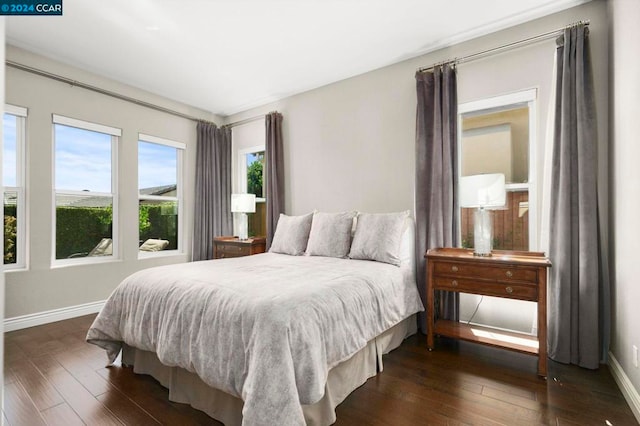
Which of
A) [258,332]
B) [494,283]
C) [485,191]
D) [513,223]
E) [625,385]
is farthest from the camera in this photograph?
[513,223]

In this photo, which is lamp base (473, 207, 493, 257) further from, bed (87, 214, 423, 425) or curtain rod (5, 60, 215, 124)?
curtain rod (5, 60, 215, 124)

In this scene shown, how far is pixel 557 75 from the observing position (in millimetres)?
2494

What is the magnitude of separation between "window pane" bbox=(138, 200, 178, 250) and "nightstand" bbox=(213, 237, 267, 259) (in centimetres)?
67

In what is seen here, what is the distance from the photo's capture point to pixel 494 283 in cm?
236

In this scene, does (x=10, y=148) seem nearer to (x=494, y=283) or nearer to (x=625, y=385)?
(x=494, y=283)

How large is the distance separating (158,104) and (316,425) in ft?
14.0

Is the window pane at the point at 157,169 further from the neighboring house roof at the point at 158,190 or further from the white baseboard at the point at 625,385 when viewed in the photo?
the white baseboard at the point at 625,385

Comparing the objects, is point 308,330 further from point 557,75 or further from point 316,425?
point 557,75

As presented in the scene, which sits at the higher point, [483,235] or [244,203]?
[244,203]

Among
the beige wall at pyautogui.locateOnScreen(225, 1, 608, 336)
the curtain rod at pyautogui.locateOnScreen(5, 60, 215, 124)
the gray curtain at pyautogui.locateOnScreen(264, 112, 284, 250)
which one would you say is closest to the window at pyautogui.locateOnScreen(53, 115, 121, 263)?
the curtain rod at pyautogui.locateOnScreen(5, 60, 215, 124)

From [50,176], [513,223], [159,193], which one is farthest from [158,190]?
[513,223]

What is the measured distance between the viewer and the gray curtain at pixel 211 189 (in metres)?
4.69

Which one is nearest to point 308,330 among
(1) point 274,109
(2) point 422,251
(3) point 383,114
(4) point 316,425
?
(4) point 316,425

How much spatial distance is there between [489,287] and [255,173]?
3.50 m
